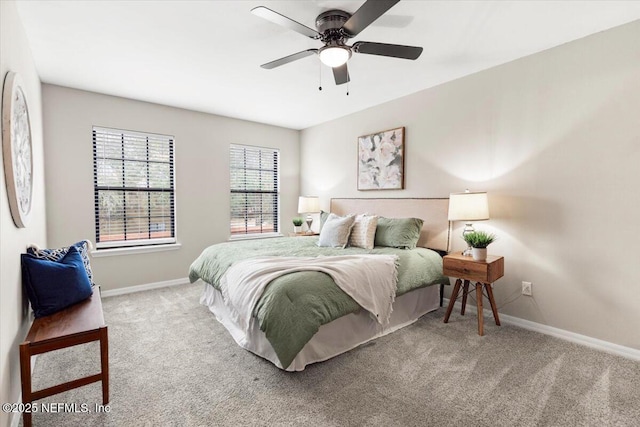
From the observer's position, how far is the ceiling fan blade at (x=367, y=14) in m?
1.74

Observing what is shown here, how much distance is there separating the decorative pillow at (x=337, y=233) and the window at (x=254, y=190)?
6.60 feet

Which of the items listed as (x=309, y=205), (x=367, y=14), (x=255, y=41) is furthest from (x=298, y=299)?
(x=309, y=205)

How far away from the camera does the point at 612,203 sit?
248 cm

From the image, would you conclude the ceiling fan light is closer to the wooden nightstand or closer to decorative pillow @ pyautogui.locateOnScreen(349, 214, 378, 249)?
decorative pillow @ pyautogui.locateOnScreen(349, 214, 378, 249)

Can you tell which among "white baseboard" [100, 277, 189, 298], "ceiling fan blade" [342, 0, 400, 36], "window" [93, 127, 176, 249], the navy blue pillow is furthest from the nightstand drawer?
"window" [93, 127, 176, 249]

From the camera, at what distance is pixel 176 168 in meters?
4.48

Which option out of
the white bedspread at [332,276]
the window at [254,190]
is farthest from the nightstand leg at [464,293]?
the window at [254,190]

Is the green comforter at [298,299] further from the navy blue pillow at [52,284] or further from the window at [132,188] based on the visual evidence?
the window at [132,188]

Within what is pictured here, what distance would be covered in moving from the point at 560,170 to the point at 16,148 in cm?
413

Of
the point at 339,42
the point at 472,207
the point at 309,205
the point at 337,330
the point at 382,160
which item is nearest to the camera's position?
the point at 339,42

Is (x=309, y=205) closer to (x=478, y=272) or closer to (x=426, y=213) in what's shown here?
(x=426, y=213)

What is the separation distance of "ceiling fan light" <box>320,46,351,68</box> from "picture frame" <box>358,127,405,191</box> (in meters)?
1.94

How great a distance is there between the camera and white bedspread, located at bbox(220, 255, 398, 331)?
235 cm

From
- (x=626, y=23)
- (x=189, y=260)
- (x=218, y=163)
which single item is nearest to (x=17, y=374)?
(x=189, y=260)
